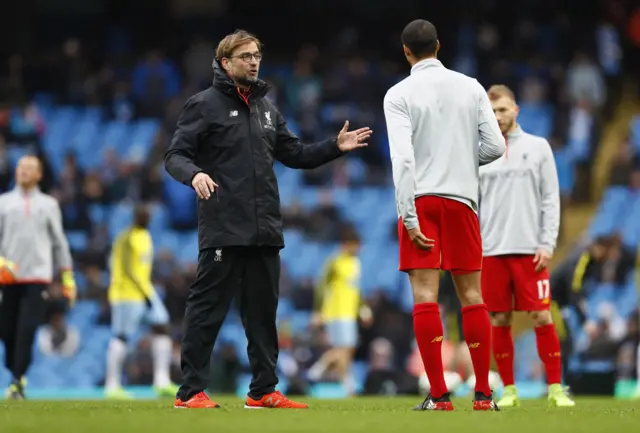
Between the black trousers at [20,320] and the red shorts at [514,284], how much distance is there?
458 cm

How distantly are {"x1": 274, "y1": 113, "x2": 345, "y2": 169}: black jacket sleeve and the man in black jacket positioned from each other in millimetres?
53

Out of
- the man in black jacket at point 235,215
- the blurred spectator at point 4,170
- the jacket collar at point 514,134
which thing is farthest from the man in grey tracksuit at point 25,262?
the blurred spectator at point 4,170

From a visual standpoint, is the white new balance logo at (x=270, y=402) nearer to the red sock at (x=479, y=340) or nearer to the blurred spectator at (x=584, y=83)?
the red sock at (x=479, y=340)

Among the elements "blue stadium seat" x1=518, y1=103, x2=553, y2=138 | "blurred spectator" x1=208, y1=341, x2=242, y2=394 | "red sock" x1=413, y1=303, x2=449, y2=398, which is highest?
"blue stadium seat" x1=518, y1=103, x2=553, y2=138

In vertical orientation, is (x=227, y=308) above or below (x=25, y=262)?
below

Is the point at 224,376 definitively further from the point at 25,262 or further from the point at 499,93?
the point at 499,93

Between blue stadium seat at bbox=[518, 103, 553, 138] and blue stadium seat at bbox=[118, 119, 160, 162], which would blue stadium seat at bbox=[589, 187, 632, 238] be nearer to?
blue stadium seat at bbox=[518, 103, 553, 138]

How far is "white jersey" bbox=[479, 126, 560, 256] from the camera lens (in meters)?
9.90

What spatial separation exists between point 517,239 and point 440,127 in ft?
7.59

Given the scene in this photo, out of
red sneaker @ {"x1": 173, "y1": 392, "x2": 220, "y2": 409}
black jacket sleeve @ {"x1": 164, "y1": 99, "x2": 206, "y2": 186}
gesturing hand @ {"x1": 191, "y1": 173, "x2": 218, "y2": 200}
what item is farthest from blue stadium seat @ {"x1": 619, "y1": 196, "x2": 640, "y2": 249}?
gesturing hand @ {"x1": 191, "y1": 173, "x2": 218, "y2": 200}

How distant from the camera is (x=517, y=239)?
32.4 ft

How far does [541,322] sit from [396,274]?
10.6 metres

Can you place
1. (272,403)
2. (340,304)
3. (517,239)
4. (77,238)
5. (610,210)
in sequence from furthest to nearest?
(610,210) → (77,238) → (340,304) → (517,239) → (272,403)

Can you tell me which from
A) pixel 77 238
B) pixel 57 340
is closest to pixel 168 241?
pixel 77 238
